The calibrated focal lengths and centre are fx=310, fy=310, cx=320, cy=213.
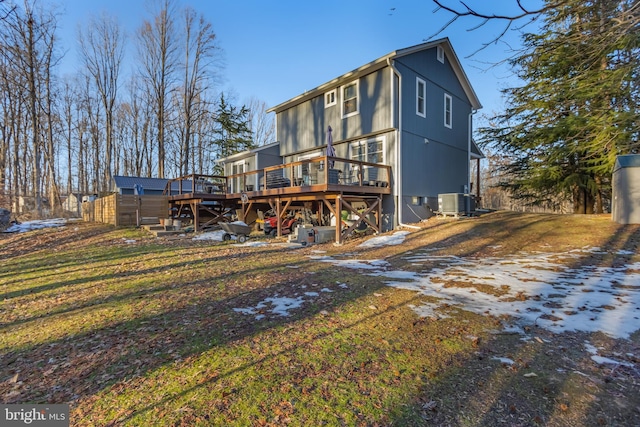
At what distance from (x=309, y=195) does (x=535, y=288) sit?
751 centimetres

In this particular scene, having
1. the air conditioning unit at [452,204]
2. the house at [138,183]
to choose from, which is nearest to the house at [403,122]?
the air conditioning unit at [452,204]

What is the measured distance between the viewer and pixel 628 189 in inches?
355

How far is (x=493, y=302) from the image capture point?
431 cm

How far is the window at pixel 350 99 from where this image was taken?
1355 centimetres

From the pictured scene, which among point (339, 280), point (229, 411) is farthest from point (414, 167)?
point (229, 411)

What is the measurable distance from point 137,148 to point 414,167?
33957mm

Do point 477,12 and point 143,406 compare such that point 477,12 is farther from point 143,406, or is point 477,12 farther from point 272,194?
point 272,194

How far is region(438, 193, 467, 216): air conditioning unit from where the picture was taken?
12.7 m

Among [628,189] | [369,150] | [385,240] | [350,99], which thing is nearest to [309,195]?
[385,240]

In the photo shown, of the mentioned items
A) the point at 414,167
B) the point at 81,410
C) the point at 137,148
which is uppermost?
the point at 137,148

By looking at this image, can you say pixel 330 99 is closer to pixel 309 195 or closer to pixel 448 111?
pixel 448 111

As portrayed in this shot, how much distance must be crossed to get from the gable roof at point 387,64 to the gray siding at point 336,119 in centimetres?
26

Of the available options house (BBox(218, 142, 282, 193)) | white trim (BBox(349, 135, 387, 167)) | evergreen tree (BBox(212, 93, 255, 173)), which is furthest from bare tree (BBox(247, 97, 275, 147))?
white trim (BBox(349, 135, 387, 167))

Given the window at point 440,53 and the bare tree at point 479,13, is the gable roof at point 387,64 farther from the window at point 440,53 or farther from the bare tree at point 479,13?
the bare tree at point 479,13
